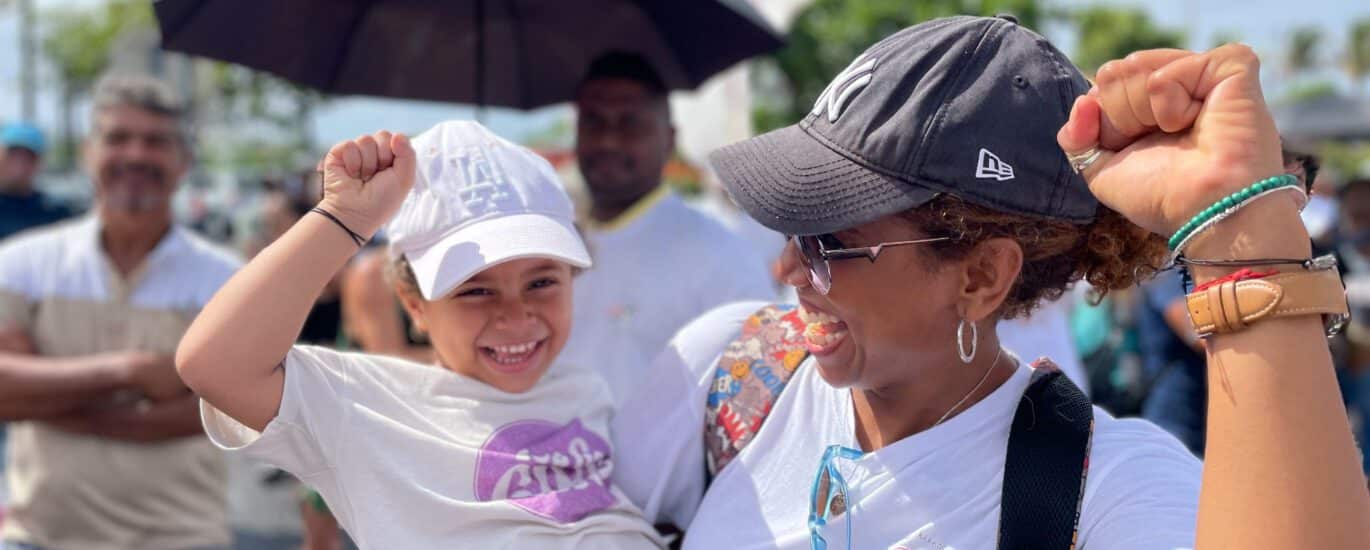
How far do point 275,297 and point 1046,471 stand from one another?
1.13m

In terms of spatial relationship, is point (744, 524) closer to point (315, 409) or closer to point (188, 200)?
point (315, 409)

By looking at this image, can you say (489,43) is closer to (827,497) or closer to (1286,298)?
(827,497)

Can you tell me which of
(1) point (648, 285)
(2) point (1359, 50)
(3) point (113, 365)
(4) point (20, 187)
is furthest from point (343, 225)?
(2) point (1359, 50)

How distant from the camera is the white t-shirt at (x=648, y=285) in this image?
3.08 meters

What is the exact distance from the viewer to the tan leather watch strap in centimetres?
117

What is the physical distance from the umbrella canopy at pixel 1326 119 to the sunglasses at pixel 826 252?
18.4 meters

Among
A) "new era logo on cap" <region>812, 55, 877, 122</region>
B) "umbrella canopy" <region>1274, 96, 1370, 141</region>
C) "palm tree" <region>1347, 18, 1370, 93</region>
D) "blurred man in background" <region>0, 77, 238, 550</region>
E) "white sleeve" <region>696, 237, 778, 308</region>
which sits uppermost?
"palm tree" <region>1347, 18, 1370, 93</region>

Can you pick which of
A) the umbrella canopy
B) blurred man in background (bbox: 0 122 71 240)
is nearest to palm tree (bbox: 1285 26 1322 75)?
the umbrella canopy

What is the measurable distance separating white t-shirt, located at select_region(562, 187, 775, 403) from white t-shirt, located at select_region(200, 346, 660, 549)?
1000 millimetres

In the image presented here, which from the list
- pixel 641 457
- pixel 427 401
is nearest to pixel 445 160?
pixel 427 401

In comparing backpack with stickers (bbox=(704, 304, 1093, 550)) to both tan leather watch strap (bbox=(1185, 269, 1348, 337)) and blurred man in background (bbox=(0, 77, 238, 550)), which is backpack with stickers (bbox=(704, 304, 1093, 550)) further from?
blurred man in background (bbox=(0, 77, 238, 550))

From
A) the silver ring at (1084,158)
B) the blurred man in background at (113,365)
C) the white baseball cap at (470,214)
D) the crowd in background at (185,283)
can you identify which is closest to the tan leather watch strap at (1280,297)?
the silver ring at (1084,158)

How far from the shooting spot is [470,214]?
6.60ft

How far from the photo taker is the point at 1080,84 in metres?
1.59
